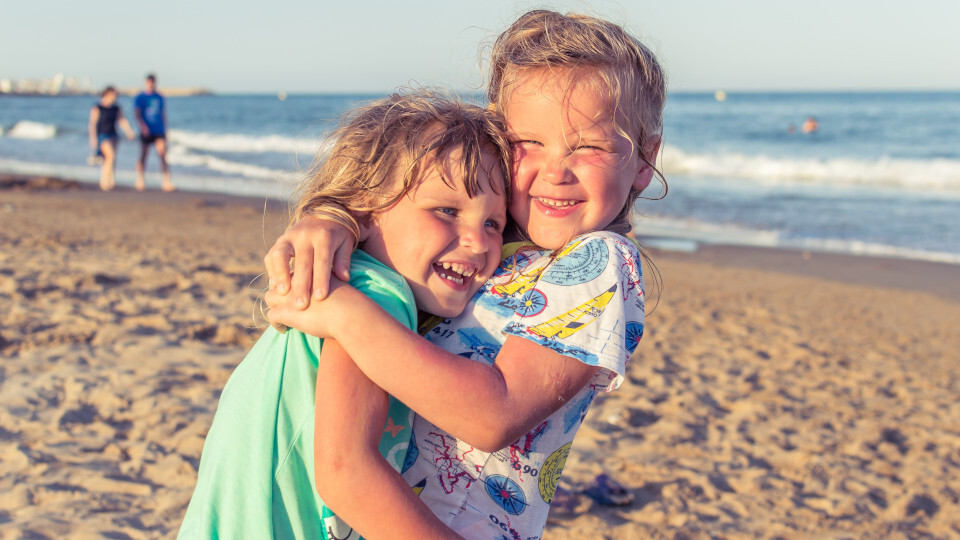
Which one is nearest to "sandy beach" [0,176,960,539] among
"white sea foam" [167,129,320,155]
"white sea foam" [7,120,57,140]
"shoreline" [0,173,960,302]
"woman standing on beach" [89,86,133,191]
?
"shoreline" [0,173,960,302]

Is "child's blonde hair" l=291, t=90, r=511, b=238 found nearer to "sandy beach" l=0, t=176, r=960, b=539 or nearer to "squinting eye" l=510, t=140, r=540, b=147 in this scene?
"squinting eye" l=510, t=140, r=540, b=147

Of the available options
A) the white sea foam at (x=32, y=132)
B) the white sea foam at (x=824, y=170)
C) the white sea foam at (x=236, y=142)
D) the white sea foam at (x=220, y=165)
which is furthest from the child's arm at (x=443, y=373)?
the white sea foam at (x=32, y=132)

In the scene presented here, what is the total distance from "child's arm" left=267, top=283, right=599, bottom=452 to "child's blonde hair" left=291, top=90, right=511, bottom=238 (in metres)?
0.22

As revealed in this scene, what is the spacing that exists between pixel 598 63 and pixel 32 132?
3446cm

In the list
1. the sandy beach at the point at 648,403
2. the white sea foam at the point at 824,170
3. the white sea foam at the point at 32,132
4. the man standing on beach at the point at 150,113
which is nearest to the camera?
the sandy beach at the point at 648,403

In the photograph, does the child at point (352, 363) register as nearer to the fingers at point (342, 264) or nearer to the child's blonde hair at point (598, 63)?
the fingers at point (342, 264)

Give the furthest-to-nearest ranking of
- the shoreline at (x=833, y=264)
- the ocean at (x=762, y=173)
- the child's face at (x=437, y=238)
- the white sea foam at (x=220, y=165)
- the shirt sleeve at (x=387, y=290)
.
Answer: the white sea foam at (x=220, y=165) < the ocean at (x=762, y=173) < the shoreline at (x=833, y=264) < the child's face at (x=437, y=238) < the shirt sleeve at (x=387, y=290)

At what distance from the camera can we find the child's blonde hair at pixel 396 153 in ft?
4.50

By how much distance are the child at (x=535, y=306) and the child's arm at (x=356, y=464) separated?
5 cm

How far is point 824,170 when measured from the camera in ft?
64.7

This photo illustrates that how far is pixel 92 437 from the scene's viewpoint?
369cm

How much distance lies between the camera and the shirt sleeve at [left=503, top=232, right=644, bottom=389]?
1.26 meters

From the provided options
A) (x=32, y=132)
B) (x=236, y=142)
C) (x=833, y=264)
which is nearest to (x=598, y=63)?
(x=833, y=264)

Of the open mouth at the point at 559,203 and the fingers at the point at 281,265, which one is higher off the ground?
the open mouth at the point at 559,203
